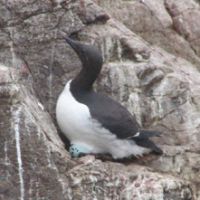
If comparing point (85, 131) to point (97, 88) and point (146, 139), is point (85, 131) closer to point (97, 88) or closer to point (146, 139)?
point (146, 139)

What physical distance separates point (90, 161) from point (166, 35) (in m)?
2.80

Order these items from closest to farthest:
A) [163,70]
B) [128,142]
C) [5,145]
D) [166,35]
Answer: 1. [5,145]
2. [128,142]
3. [163,70]
4. [166,35]

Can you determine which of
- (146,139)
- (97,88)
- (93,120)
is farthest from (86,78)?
(146,139)

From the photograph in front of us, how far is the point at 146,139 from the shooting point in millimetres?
7809

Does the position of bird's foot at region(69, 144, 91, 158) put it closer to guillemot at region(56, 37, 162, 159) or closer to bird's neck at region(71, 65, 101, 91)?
guillemot at region(56, 37, 162, 159)

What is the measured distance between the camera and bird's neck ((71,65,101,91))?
7797 mm

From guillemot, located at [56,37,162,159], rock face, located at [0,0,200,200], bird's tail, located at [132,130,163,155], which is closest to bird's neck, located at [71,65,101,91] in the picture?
guillemot, located at [56,37,162,159]

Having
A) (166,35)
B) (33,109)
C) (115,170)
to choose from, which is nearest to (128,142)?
(115,170)

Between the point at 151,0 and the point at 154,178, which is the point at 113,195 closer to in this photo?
the point at 154,178

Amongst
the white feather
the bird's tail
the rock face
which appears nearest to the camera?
the rock face

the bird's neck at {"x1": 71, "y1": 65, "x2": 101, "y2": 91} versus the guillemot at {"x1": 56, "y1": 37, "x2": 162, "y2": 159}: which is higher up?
the bird's neck at {"x1": 71, "y1": 65, "x2": 101, "y2": 91}

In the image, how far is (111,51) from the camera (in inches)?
336

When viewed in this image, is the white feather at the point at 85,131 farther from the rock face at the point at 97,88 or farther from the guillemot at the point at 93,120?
the rock face at the point at 97,88

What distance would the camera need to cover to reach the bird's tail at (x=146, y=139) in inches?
304
